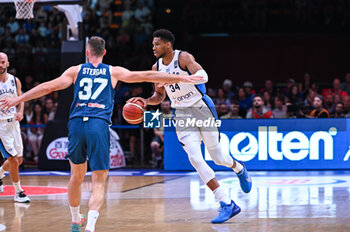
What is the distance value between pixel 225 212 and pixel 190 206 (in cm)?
145

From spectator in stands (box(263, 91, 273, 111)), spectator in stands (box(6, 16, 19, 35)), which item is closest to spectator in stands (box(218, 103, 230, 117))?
spectator in stands (box(263, 91, 273, 111))

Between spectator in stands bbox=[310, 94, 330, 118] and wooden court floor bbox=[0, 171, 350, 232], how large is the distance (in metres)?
1.78

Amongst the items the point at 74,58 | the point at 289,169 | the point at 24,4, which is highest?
the point at 24,4

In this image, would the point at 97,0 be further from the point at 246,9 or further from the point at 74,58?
the point at 74,58

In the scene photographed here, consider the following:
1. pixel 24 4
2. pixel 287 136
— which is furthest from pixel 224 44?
pixel 24 4

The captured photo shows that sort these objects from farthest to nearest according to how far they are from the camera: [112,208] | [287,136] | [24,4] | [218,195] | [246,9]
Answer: [246,9]
[287,136]
[24,4]
[112,208]
[218,195]

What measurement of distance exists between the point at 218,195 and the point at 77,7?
28.0ft

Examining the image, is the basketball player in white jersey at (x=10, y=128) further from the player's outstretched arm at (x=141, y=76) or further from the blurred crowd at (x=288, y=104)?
the blurred crowd at (x=288, y=104)

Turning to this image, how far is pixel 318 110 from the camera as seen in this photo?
14.0 meters

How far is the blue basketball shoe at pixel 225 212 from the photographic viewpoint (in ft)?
23.1

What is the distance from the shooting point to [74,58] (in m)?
14.1

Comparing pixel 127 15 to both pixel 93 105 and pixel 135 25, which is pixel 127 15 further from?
pixel 93 105

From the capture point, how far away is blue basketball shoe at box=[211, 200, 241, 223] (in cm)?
703

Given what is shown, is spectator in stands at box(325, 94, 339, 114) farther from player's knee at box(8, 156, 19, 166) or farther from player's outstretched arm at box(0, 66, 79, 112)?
player's outstretched arm at box(0, 66, 79, 112)
